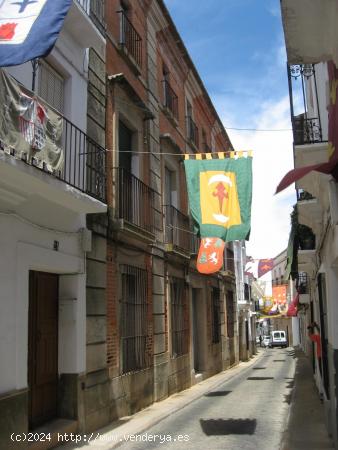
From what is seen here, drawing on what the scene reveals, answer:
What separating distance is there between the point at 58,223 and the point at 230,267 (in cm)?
1614

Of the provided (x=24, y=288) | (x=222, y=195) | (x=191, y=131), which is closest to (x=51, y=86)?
(x=24, y=288)

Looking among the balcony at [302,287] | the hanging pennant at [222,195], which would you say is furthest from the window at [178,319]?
the balcony at [302,287]

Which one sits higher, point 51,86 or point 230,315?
point 51,86

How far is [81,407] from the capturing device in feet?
25.3

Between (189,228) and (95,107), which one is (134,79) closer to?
(95,107)

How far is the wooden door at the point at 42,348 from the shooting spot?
7266mm

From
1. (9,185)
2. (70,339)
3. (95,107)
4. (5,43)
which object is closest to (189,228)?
(95,107)

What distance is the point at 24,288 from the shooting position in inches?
262

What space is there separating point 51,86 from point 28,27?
9.43 feet

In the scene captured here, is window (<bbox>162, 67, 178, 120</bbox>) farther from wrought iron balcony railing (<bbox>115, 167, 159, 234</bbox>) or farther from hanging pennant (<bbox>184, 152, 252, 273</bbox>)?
hanging pennant (<bbox>184, 152, 252, 273</bbox>)

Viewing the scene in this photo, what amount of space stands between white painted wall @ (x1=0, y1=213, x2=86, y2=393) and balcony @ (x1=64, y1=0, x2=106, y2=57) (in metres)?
3.23

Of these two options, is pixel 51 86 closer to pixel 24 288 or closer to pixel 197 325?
pixel 24 288

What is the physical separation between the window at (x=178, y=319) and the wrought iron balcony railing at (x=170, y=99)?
189 inches

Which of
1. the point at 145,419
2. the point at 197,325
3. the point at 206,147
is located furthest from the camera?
the point at 206,147
